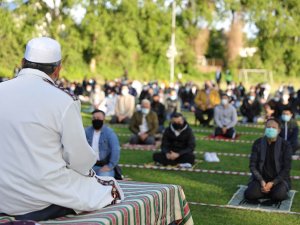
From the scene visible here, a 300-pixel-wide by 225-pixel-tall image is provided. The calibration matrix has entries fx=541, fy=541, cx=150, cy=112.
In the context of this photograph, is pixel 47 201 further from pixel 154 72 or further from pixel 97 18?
pixel 154 72

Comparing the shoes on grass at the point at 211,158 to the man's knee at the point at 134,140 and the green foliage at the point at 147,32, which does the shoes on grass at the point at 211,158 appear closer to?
the man's knee at the point at 134,140

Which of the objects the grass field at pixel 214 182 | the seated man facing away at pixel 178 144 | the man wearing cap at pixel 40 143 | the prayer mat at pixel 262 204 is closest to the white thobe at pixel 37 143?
the man wearing cap at pixel 40 143

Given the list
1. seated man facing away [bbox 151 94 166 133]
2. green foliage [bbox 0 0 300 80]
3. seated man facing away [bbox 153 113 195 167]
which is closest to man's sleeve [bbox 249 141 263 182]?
seated man facing away [bbox 153 113 195 167]

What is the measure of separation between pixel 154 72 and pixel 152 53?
1.67 m

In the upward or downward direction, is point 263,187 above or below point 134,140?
above

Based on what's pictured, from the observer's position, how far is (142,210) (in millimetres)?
3742

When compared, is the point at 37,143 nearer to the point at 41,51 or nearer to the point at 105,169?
the point at 41,51

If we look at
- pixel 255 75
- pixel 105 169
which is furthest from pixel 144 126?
pixel 255 75

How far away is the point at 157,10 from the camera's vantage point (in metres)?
41.4

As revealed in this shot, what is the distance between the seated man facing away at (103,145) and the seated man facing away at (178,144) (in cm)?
207

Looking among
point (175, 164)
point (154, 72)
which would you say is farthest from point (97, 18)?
point (175, 164)

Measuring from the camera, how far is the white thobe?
315 cm

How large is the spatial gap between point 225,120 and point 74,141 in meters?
11.1

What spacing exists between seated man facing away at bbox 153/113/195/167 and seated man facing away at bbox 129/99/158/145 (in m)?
2.55
